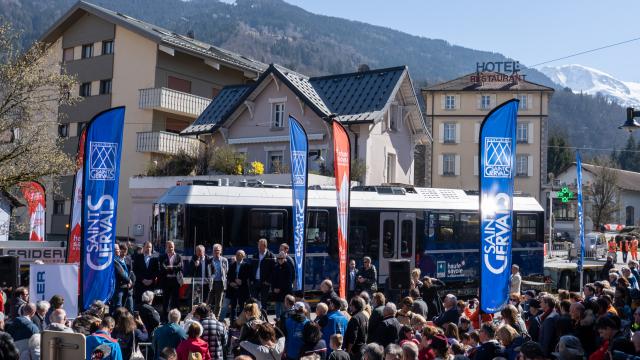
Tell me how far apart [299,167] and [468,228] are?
34.9 feet

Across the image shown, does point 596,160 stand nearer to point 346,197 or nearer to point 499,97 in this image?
point 499,97

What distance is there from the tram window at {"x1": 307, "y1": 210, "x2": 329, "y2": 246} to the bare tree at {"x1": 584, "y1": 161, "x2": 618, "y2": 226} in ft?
185

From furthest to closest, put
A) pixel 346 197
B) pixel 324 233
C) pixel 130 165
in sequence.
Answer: pixel 130 165 → pixel 324 233 → pixel 346 197

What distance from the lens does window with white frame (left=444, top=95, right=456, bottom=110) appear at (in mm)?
68188

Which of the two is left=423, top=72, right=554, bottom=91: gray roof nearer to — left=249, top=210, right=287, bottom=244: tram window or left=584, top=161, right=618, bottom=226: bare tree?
left=584, top=161, right=618, bottom=226: bare tree

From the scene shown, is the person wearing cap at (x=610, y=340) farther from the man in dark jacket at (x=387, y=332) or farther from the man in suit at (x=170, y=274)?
the man in suit at (x=170, y=274)

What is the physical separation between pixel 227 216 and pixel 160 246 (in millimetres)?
2026

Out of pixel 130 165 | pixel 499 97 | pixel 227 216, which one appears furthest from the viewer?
pixel 499 97

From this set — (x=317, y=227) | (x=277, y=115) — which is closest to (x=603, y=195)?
(x=277, y=115)

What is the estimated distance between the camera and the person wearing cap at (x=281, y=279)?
15703 millimetres

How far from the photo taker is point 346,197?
48.1 ft

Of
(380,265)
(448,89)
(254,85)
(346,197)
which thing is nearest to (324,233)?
(380,265)

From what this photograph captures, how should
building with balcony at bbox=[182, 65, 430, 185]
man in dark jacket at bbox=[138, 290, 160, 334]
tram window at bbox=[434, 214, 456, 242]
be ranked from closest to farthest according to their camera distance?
man in dark jacket at bbox=[138, 290, 160, 334], tram window at bbox=[434, 214, 456, 242], building with balcony at bbox=[182, 65, 430, 185]

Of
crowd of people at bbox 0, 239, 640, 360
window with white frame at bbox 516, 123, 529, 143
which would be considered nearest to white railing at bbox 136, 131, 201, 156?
crowd of people at bbox 0, 239, 640, 360
